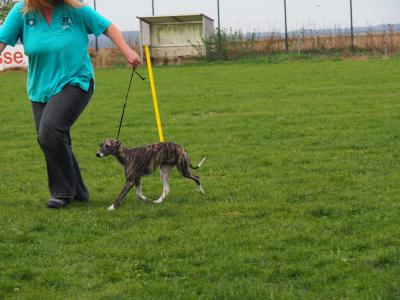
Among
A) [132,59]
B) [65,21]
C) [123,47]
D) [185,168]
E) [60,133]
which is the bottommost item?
[185,168]

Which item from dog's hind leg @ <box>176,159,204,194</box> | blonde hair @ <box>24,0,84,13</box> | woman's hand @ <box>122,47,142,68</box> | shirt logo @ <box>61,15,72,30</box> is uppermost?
blonde hair @ <box>24,0,84,13</box>

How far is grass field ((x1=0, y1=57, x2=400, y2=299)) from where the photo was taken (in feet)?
16.4

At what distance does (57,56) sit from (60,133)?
2.28 ft

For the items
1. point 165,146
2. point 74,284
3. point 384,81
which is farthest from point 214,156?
point 384,81

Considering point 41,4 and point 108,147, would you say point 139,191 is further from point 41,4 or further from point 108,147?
point 41,4

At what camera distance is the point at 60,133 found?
7.11 metres

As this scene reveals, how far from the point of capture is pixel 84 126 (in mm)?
13938

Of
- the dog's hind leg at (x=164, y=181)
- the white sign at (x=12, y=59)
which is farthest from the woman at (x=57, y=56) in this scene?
the white sign at (x=12, y=59)

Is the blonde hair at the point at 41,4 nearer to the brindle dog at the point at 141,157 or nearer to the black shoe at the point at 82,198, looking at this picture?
the brindle dog at the point at 141,157

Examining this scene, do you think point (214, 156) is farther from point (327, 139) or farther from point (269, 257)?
point (269, 257)

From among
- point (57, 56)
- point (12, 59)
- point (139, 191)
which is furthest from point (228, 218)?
Answer: point (12, 59)

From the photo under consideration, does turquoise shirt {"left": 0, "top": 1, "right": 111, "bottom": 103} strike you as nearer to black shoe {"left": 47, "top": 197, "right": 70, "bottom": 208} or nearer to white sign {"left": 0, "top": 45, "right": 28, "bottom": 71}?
black shoe {"left": 47, "top": 197, "right": 70, "bottom": 208}

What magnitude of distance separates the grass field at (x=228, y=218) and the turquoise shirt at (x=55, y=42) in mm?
1196

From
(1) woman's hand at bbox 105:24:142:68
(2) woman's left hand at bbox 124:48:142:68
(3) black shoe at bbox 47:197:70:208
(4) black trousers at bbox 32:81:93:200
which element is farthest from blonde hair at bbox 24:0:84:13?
(3) black shoe at bbox 47:197:70:208
